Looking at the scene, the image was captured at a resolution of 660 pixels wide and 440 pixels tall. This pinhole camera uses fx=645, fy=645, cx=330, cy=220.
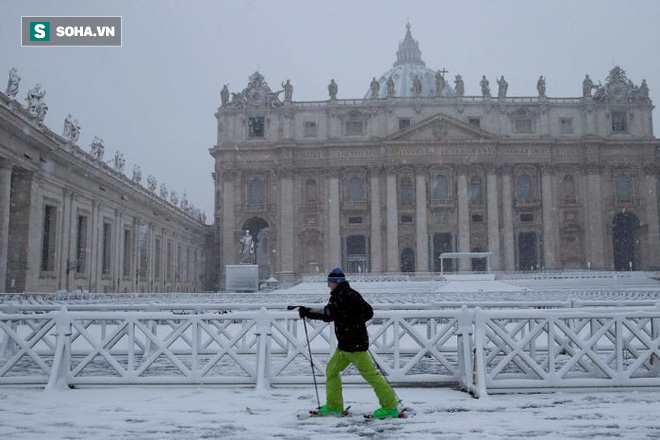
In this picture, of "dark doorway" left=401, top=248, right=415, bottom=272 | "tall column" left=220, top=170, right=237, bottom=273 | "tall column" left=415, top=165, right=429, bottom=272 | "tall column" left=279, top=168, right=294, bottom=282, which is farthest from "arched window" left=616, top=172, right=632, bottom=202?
"tall column" left=220, top=170, right=237, bottom=273

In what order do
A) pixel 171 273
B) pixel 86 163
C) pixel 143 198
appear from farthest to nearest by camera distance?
pixel 171 273, pixel 143 198, pixel 86 163

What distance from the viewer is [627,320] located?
9758 mm

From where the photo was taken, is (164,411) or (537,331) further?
(537,331)

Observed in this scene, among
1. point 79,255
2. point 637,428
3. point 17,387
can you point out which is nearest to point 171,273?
point 79,255

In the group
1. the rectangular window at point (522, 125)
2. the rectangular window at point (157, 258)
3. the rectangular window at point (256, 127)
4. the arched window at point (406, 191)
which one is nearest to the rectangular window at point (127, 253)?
the rectangular window at point (157, 258)

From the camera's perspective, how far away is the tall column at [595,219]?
224ft

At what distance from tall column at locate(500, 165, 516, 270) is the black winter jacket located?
62.6 meters

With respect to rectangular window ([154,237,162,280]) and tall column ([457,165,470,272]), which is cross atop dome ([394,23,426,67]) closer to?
tall column ([457,165,470,272])

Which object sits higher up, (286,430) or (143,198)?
(143,198)

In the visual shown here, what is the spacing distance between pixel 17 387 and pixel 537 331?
7.98 m

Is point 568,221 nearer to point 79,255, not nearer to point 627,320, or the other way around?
point 79,255

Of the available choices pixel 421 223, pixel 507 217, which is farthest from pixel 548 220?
pixel 421 223

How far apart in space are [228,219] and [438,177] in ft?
76.7

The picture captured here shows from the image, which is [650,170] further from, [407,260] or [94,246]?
[94,246]
